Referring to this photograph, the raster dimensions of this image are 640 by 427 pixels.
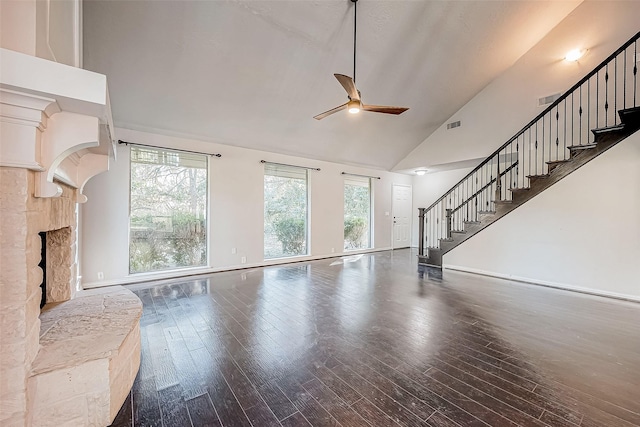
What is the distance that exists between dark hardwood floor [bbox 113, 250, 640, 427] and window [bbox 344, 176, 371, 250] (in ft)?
A: 11.7

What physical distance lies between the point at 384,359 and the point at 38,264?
236 cm

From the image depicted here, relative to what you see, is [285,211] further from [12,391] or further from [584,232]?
[584,232]

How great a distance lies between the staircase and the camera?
362 cm

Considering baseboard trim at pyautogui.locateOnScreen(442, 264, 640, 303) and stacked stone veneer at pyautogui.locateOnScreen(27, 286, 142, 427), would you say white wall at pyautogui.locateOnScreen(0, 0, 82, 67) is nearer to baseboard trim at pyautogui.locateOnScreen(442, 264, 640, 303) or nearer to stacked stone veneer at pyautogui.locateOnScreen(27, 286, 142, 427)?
stacked stone veneer at pyautogui.locateOnScreen(27, 286, 142, 427)

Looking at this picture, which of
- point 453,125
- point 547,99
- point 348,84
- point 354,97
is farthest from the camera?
point 453,125

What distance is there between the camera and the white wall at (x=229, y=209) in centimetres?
401

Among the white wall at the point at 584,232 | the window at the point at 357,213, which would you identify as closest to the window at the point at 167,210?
the window at the point at 357,213

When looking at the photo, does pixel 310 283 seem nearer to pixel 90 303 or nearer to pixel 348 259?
pixel 348 259

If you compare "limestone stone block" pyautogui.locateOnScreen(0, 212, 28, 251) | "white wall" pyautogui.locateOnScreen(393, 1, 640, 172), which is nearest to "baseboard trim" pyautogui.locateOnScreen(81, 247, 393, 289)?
"limestone stone block" pyautogui.locateOnScreen(0, 212, 28, 251)

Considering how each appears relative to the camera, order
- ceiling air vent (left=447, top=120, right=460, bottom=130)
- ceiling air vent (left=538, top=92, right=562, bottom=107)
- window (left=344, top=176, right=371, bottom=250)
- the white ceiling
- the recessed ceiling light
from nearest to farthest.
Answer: the white ceiling
the recessed ceiling light
ceiling air vent (left=538, top=92, right=562, bottom=107)
ceiling air vent (left=447, top=120, right=460, bottom=130)
window (left=344, top=176, right=371, bottom=250)

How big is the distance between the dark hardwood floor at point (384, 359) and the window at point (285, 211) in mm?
2104

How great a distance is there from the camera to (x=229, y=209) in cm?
521

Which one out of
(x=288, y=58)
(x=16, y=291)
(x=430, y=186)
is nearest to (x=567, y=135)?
(x=430, y=186)

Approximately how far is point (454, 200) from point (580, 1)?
4.18m
